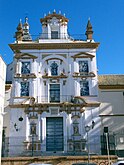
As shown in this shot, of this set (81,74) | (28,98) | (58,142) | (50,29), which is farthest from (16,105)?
(50,29)

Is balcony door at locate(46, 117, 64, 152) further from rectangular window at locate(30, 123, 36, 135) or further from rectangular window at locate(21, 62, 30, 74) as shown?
rectangular window at locate(21, 62, 30, 74)

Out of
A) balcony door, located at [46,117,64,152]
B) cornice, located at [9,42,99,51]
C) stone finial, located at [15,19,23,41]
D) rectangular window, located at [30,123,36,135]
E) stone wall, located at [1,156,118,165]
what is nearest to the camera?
stone wall, located at [1,156,118,165]

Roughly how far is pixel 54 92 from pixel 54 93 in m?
0.11

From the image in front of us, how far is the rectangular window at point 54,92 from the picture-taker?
1043 inches

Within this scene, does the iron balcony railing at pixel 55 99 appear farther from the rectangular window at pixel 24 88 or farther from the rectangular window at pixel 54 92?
the rectangular window at pixel 24 88

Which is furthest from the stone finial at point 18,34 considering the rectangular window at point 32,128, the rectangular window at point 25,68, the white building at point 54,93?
the rectangular window at point 32,128

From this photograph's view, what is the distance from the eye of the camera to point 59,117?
25.7 meters

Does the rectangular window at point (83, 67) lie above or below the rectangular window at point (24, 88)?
above

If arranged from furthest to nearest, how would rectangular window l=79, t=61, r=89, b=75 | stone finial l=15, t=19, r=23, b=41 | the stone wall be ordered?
stone finial l=15, t=19, r=23, b=41 < rectangular window l=79, t=61, r=89, b=75 < the stone wall

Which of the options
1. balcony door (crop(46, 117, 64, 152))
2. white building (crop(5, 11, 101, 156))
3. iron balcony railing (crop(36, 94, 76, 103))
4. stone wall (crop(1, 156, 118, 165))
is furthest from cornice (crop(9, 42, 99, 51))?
stone wall (crop(1, 156, 118, 165))

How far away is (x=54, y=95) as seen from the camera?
26.7m

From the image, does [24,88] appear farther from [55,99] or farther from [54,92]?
[55,99]

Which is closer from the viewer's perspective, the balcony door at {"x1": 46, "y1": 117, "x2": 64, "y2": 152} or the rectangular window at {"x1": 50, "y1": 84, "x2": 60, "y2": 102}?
the balcony door at {"x1": 46, "y1": 117, "x2": 64, "y2": 152}

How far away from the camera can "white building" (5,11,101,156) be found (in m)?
24.8
